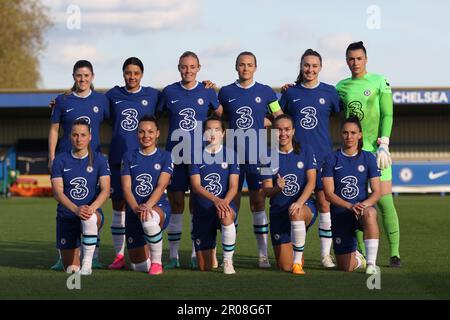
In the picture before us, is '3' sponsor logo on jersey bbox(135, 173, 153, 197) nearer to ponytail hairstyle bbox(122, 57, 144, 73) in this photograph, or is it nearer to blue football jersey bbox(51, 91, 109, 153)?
blue football jersey bbox(51, 91, 109, 153)

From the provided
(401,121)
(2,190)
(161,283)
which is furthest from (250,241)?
(401,121)

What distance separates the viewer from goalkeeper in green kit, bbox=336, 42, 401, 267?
25.6 feet

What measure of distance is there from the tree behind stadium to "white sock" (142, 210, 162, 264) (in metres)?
33.5

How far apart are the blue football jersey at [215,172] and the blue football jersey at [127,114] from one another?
71 centimetres

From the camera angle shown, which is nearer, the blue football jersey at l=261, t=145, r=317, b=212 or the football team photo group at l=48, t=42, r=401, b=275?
the football team photo group at l=48, t=42, r=401, b=275

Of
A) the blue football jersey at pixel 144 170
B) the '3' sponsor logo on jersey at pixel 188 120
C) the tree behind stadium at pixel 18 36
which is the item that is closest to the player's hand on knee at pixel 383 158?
the '3' sponsor logo on jersey at pixel 188 120

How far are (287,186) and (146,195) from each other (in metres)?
1.25

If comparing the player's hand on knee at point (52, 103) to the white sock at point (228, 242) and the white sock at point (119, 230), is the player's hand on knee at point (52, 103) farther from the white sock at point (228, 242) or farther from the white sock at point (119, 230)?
the white sock at point (228, 242)

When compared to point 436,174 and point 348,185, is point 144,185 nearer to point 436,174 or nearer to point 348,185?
point 348,185

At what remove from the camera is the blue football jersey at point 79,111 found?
25.6ft

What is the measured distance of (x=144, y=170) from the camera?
290 inches

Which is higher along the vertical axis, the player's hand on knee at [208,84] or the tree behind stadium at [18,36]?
the tree behind stadium at [18,36]

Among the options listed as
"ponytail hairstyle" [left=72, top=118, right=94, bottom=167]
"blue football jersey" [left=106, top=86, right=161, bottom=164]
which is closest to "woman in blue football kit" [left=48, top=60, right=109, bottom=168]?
"blue football jersey" [left=106, top=86, right=161, bottom=164]

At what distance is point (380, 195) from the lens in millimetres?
7383
